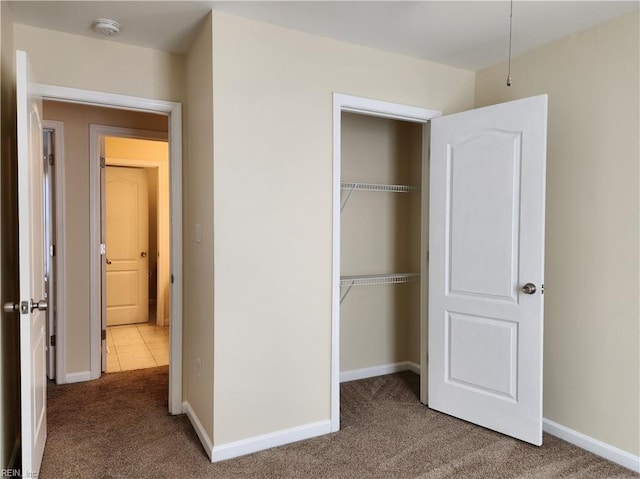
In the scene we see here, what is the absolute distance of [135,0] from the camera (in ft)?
7.22

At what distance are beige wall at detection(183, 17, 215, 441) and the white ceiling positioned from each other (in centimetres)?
19

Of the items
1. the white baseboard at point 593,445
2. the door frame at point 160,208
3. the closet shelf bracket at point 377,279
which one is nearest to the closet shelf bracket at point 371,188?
the closet shelf bracket at point 377,279

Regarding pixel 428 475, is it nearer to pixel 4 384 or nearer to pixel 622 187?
pixel 622 187

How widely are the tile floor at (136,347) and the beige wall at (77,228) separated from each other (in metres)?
0.44

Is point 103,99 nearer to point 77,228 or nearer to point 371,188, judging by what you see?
point 77,228

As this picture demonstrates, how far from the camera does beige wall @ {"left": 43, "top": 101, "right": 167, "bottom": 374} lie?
138 inches

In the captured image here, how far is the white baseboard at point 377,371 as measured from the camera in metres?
3.64

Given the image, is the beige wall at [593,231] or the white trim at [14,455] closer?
the white trim at [14,455]

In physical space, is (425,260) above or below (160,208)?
below

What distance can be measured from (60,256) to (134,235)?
7.60ft

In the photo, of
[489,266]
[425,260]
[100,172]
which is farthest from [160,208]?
[489,266]

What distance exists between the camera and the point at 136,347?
4.68 meters

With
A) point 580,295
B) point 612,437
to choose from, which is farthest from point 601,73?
point 612,437

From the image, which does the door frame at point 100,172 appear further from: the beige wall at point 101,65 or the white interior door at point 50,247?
the beige wall at point 101,65
